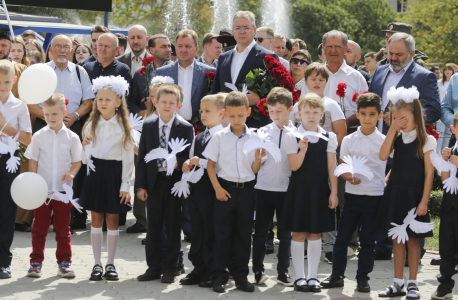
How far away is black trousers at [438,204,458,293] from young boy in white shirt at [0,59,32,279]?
3.93 m

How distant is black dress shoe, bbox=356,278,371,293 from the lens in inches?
207

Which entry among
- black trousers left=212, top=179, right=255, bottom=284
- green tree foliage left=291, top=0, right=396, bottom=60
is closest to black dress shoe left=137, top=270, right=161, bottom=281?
black trousers left=212, top=179, right=255, bottom=284

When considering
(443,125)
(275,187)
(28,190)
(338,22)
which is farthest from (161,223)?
(338,22)

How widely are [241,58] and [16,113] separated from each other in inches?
98.1

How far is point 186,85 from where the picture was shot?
6.95 metres

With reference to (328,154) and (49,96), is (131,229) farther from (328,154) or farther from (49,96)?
(328,154)

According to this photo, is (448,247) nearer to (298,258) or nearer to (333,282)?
(333,282)

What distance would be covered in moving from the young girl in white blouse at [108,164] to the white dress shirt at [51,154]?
0.71 ft

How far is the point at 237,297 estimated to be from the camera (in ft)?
16.4

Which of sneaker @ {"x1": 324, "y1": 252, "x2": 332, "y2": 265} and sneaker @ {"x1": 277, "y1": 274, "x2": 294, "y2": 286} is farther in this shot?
sneaker @ {"x1": 324, "y1": 252, "x2": 332, "y2": 265}

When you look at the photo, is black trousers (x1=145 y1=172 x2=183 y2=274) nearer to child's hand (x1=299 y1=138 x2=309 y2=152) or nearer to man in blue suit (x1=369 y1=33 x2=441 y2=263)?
child's hand (x1=299 y1=138 x2=309 y2=152)

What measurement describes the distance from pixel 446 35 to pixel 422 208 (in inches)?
1014

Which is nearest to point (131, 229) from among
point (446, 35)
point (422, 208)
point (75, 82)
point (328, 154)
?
point (75, 82)

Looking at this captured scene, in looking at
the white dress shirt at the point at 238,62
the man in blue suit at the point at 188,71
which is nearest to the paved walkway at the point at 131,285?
the man in blue suit at the point at 188,71
